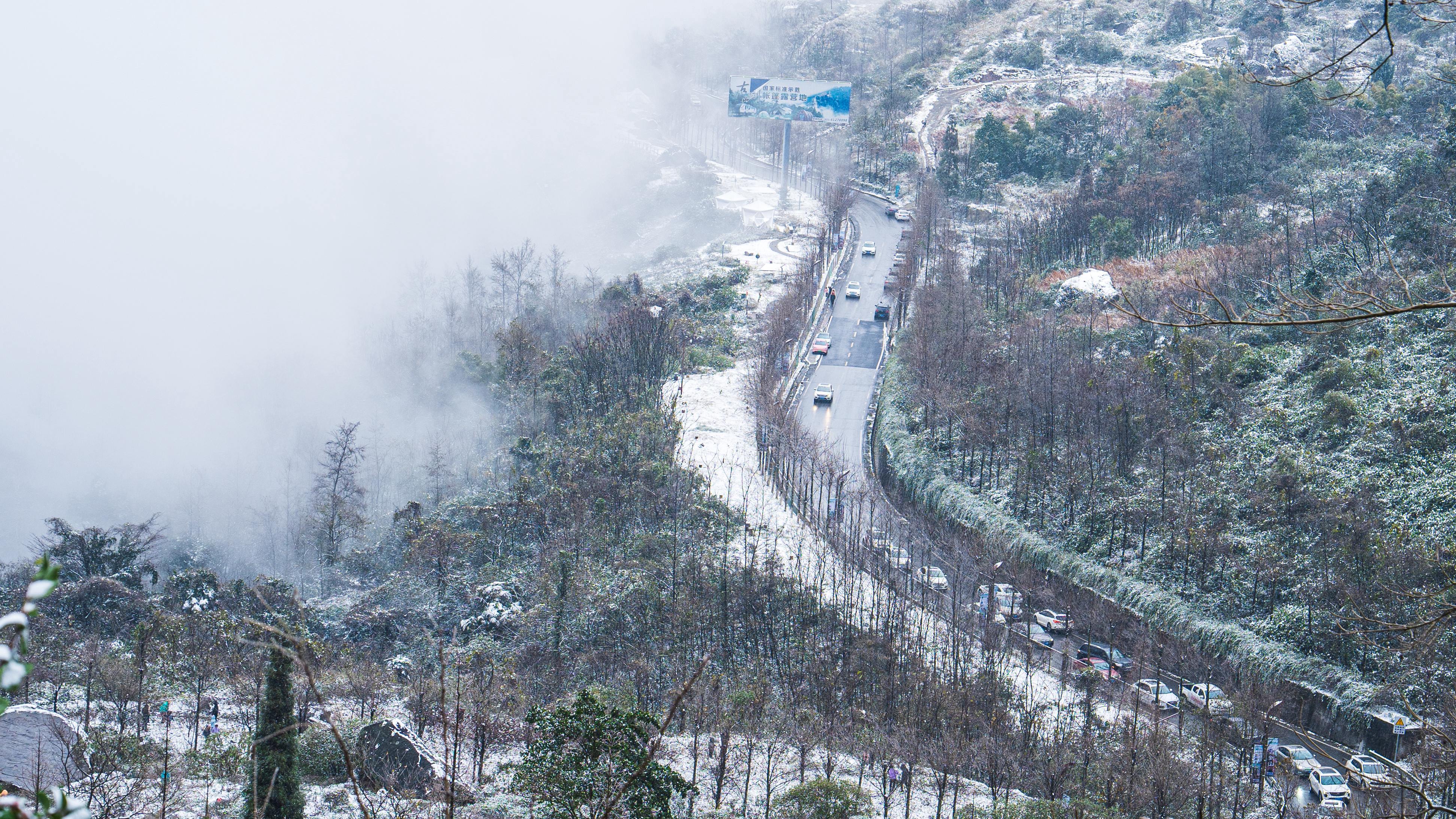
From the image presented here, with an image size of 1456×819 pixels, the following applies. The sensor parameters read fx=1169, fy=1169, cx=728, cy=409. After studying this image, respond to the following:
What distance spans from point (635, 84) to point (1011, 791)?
11385 cm

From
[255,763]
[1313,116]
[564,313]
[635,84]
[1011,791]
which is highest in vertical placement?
[635,84]

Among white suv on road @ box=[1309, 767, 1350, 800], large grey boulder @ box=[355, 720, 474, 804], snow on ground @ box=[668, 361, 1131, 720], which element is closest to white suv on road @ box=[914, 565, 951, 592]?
snow on ground @ box=[668, 361, 1131, 720]

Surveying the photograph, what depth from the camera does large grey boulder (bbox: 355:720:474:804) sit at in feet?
73.8

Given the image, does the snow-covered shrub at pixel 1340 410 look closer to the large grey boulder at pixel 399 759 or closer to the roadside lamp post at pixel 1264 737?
the roadside lamp post at pixel 1264 737

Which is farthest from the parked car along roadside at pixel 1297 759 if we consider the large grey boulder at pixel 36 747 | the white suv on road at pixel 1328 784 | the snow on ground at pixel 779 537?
the large grey boulder at pixel 36 747

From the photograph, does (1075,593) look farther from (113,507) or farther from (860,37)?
(860,37)

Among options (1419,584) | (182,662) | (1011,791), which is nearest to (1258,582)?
(1419,584)

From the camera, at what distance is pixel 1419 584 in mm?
28859

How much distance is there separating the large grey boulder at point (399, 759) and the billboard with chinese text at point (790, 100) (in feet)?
182

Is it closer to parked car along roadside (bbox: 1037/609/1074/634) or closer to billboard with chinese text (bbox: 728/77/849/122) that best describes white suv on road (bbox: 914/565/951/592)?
parked car along roadside (bbox: 1037/609/1074/634)

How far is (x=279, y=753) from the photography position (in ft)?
62.0

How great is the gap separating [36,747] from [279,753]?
834cm

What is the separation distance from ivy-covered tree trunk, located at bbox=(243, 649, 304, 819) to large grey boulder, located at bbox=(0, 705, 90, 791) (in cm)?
549

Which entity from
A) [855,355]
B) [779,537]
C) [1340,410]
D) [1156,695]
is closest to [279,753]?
[1156,695]
